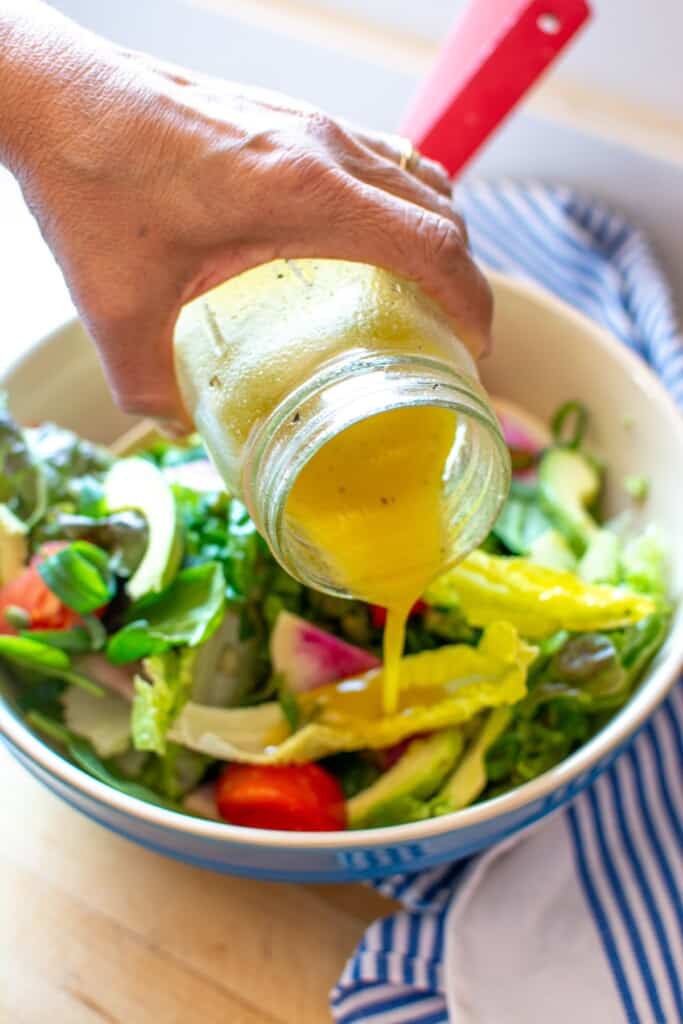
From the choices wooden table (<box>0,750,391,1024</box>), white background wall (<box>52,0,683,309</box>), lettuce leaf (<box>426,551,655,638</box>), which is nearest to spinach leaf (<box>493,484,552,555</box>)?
lettuce leaf (<box>426,551,655,638</box>)

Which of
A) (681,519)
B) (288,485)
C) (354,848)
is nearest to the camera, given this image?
(288,485)

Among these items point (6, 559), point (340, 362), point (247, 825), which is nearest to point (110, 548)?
point (6, 559)

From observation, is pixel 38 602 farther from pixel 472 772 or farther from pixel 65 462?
pixel 472 772

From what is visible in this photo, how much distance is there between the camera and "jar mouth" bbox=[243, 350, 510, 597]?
0.62 meters

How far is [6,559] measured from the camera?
3.00ft

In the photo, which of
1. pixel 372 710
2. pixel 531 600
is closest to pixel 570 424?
pixel 531 600

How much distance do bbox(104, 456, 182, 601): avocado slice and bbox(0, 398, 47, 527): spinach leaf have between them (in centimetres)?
6

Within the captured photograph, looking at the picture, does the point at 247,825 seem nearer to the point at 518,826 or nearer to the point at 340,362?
the point at 518,826

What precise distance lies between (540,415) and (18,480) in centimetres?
55

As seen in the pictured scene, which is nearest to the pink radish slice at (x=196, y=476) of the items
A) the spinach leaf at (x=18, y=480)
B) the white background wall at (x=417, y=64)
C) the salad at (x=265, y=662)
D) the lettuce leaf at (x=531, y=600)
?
the salad at (x=265, y=662)

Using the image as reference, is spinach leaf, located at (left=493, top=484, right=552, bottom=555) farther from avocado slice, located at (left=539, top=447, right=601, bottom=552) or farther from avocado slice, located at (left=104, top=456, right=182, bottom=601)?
avocado slice, located at (left=104, top=456, right=182, bottom=601)

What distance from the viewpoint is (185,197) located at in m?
0.67

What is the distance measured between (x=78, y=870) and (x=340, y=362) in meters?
0.50

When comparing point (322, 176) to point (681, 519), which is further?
point (681, 519)
